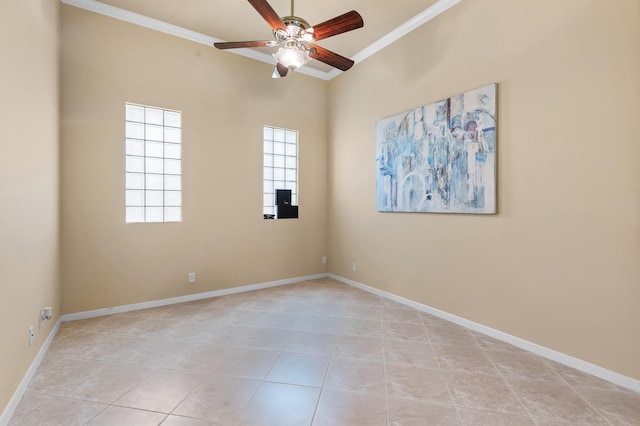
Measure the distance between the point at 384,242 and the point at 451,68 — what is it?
223 cm

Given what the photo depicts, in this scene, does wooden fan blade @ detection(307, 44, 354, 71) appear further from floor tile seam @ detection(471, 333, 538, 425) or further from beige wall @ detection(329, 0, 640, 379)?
floor tile seam @ detection(471, 333, 538, 425)

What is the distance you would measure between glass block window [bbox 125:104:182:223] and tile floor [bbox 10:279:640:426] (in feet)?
4.26

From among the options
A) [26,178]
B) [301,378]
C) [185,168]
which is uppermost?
[185,168]

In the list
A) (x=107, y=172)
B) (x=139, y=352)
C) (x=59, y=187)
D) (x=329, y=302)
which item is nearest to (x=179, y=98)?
(x=107, y=172)

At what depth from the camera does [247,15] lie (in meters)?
→ 3.48

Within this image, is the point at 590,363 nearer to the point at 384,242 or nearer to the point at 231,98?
the point at 384,242

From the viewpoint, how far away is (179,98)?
3.83m

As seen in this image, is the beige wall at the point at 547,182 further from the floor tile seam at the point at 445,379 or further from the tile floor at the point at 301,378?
the floor tile seam at the point at 445,379

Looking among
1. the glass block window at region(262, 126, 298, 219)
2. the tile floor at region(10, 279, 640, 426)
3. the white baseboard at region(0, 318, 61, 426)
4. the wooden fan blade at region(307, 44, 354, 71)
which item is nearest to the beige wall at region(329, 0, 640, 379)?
the tile floor at region(10, 279, 640, 426)

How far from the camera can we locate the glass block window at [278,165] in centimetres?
466

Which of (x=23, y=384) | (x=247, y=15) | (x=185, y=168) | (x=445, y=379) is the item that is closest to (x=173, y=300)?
(x=185, y=168)

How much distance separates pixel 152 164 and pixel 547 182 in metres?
4.23

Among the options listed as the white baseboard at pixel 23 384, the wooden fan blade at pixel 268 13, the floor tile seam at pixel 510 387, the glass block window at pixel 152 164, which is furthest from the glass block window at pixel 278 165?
the floor tile seam at pixel 510 387

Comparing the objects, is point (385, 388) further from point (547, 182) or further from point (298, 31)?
point (298, 31)
